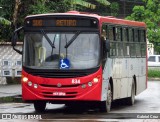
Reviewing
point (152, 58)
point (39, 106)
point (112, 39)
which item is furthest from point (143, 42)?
point (152, 58)

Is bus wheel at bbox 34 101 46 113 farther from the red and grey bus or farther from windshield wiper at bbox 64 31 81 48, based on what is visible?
windshield wiper at bbox 64 31 81 48

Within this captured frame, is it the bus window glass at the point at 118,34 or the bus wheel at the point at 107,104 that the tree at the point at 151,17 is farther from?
the bus wheel at the point at 107,104

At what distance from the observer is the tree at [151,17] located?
4891 cm

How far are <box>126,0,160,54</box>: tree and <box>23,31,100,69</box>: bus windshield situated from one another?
30885 mm

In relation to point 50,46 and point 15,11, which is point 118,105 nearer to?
point 50,46

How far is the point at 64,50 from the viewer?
18.1 meters

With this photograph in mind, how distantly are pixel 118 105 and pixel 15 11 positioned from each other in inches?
485

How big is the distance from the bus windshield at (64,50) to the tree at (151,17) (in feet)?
101

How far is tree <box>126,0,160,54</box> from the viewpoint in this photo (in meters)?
48.9

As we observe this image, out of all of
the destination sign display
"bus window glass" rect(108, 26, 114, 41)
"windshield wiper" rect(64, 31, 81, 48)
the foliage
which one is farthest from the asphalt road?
the foliage

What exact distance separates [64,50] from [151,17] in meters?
32.3

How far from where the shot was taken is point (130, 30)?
2241 cm

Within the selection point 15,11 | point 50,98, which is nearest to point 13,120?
point 50,98

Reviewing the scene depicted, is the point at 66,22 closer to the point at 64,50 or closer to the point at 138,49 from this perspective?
the point at 64,50
